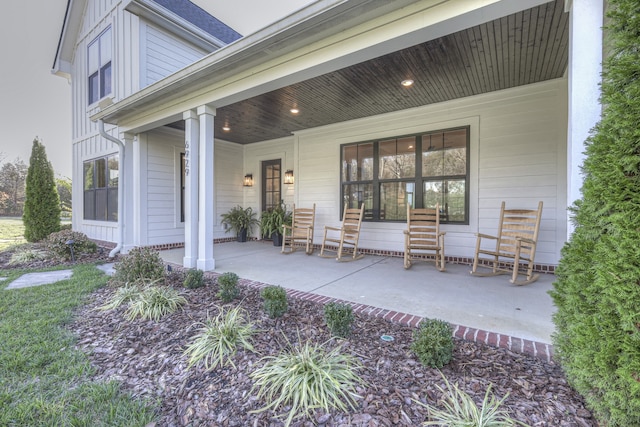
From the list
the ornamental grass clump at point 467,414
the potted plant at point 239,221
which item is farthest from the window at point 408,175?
the ornamental grass clump at point 467,414

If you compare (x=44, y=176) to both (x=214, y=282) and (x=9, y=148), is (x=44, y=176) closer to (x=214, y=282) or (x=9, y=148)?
(x=214, y=282)

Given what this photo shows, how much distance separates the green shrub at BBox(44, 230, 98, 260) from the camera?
513cm

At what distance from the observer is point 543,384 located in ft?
4.96

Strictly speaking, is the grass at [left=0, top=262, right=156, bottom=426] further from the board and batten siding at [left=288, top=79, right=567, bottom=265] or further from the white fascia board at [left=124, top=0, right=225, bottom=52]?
the white fascia board at [left=124, top=0, right=225, bottom=52]

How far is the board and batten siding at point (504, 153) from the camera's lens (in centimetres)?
403

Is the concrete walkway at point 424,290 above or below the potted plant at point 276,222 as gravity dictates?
below

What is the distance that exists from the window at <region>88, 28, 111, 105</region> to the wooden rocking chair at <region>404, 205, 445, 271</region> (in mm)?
7247

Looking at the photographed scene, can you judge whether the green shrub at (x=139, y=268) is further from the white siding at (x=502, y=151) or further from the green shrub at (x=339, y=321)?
the white siding at (x=502, y=151)

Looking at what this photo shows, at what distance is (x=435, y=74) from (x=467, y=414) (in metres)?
3.82

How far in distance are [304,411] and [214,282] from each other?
98.3 inches

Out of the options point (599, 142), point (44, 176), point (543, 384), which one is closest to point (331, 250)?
point (543, 384)

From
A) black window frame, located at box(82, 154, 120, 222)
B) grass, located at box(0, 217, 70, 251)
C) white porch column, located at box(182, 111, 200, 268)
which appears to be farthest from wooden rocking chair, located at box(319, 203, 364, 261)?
Result: grass, located at box(0, 217, 70, 251)

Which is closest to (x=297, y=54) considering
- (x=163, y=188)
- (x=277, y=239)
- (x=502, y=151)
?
(x=502, y=151)

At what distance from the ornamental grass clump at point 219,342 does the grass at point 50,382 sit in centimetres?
40
